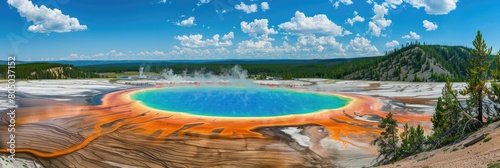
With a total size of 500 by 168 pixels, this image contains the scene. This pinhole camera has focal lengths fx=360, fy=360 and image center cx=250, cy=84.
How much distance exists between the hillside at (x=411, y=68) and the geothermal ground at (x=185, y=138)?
2922 inches

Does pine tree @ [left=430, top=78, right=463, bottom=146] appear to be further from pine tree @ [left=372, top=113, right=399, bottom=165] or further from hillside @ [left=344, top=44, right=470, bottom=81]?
hillside @ [left=344, top=44, right=470, bottom=81]

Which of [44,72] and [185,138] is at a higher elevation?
[44,72]

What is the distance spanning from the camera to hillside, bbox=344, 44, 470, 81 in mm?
108188

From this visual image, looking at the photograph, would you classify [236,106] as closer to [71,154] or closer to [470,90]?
[71,154]

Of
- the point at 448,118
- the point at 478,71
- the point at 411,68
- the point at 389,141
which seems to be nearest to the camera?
the point at 478,71

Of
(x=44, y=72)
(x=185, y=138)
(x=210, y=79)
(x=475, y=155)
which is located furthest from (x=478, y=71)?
(x=44, y=72)

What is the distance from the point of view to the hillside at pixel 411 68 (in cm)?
10819

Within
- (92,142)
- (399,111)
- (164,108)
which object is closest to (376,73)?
(399,111)

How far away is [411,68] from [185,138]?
10565cm

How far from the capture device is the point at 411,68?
115562 millimetres

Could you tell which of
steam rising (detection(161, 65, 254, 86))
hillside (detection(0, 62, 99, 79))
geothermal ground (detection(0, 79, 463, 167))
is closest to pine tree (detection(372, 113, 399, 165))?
geothermal ground (detection(0, 79, 463, 167))

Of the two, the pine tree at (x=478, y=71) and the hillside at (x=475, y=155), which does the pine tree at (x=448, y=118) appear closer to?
the pine tree at (x=478, y=71)

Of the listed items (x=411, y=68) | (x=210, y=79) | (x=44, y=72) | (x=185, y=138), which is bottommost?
(x=185, y=138)

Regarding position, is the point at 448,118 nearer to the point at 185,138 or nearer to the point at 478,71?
the point at 478,71
